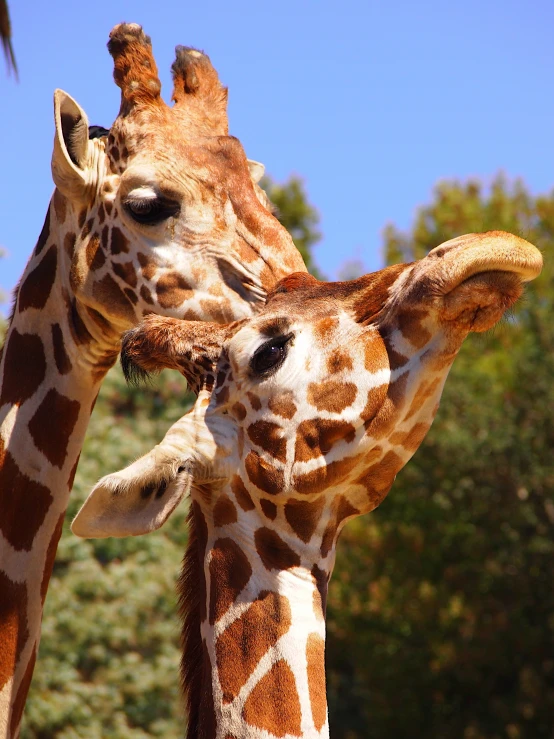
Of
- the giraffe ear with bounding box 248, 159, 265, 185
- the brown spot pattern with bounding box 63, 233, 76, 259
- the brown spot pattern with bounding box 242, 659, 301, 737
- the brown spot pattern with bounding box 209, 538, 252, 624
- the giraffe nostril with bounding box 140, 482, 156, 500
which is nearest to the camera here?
the brown spot pattern with bounding box 242, 659, 301, 737

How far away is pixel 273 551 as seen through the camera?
2934 mm

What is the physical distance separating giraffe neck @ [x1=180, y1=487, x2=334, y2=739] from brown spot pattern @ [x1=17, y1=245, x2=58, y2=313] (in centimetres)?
164

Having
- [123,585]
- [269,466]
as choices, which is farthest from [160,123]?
[123,585]

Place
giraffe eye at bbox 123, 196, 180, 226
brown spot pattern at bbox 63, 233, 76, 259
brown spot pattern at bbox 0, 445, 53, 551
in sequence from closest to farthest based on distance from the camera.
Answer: brown spot pattern at bbox 0, 445, 53, 551 → giraffe eye at bbox 123, 196, 180, 226 → brown spot pattern at bbox 63, 233, 76, 259

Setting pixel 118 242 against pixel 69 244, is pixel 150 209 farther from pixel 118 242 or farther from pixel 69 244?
pixel 69 244

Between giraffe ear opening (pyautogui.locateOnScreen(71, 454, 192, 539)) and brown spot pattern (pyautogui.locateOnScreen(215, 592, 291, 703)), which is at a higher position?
giraffe ear opening (pyautogui.locateOnScreen(71, 454, 192, 539))

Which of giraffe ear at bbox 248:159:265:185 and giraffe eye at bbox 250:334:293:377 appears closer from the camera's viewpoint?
giraffe eye at bbox 250:334:293:377

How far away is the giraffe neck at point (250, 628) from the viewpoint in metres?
2.69

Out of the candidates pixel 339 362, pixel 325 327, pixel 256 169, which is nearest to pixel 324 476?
pixel 339 362

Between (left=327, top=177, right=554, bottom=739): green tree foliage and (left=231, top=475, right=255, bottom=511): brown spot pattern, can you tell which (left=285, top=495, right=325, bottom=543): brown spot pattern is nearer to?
(left=231, top=475, right=255, bottom=511): brown spot pattern

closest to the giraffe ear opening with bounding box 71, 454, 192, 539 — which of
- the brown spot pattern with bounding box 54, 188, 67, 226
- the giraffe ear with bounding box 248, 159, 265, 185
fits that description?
the brown spot pattern with bounding box 54, 188, 67, 226

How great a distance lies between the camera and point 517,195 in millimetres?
33406

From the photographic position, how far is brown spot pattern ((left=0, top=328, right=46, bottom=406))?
4.18 metres

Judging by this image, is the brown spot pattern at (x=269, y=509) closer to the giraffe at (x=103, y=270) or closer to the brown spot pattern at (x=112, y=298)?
the giraffe at (x=103, y=270)
